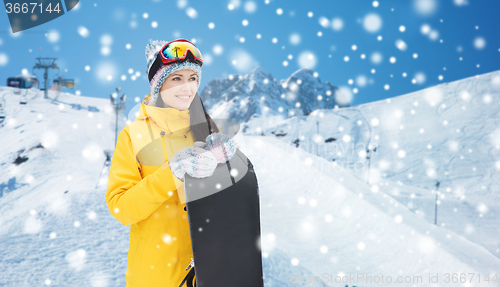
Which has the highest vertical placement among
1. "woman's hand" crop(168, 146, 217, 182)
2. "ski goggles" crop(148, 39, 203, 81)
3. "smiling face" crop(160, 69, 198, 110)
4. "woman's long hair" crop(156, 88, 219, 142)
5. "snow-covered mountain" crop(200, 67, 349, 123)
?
"ski goggles" crop(148, 39, 203, 81)

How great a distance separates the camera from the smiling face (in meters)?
1.60

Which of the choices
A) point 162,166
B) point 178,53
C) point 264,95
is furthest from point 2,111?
point 264,95

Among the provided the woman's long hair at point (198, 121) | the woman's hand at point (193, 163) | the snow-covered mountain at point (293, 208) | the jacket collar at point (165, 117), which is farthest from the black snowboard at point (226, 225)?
the snow-covered mountain at point (293, 208)

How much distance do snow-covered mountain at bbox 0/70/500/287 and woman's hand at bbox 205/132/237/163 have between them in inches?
164

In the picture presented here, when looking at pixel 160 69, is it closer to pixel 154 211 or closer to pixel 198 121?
pixel 198 121

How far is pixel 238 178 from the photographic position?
1.44m

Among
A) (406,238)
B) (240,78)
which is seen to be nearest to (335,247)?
(406,238)

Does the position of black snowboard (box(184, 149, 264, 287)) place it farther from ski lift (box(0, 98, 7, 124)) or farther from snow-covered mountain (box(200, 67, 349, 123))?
snow-covered mountain (box(200, 67, 349, 123))

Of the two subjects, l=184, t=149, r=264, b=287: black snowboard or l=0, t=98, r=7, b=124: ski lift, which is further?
l=0, t=98, r=7, b=124: ski lift

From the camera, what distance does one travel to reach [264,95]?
6629 inches

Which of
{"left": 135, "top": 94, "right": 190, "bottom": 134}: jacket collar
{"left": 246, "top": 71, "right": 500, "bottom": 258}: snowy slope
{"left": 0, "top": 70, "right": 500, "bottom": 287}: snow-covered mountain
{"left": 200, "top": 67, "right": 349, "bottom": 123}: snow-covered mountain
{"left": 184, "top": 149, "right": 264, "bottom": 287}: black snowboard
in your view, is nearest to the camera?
{"left": 184, "top": 149, "right": 264, "bottom": 287}: black snowboard

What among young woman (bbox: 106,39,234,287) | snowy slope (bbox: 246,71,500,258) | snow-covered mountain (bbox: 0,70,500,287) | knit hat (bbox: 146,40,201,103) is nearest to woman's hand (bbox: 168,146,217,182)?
young woman (bbox: 106,39,234,287)

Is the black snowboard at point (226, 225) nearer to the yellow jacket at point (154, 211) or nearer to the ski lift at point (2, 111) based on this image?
the yellow jacket at point (154, 211)

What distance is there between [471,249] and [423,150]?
34.5m
